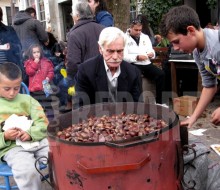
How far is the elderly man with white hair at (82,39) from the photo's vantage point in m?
3.71

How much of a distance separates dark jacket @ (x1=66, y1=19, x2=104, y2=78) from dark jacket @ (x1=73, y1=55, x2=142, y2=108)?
0.89m

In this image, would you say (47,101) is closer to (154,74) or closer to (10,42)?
(10,42)

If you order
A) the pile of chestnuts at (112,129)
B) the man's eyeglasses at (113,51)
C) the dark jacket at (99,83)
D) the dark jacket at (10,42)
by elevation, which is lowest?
the pile of chestnuts at (112,129)

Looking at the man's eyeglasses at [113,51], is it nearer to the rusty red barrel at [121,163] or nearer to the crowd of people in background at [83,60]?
the crowd of people in background at [83,60]

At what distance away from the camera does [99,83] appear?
9.21ft

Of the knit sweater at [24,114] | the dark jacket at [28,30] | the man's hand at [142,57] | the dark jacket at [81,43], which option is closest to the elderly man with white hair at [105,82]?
the knit sweater at [24,114]

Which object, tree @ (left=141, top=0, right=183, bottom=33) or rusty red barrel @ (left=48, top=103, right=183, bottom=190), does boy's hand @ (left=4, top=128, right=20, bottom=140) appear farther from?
tree @ (left=141, top=0, right=183, bottom=33)

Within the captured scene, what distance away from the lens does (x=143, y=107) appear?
2504mm

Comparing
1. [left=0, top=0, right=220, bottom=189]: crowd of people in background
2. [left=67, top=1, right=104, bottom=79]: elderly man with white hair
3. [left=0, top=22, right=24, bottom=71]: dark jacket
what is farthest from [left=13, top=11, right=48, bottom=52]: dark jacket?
[left=67, top=1, right=104, bottom=79]: elderly man with white hair

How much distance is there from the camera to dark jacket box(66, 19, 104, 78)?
12.2 ft

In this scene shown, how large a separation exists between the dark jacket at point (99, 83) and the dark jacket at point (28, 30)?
3.57 m

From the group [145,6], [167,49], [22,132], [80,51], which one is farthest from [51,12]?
[22,132]

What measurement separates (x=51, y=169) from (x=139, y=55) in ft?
11.3

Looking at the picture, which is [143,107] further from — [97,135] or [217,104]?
[217,104]
